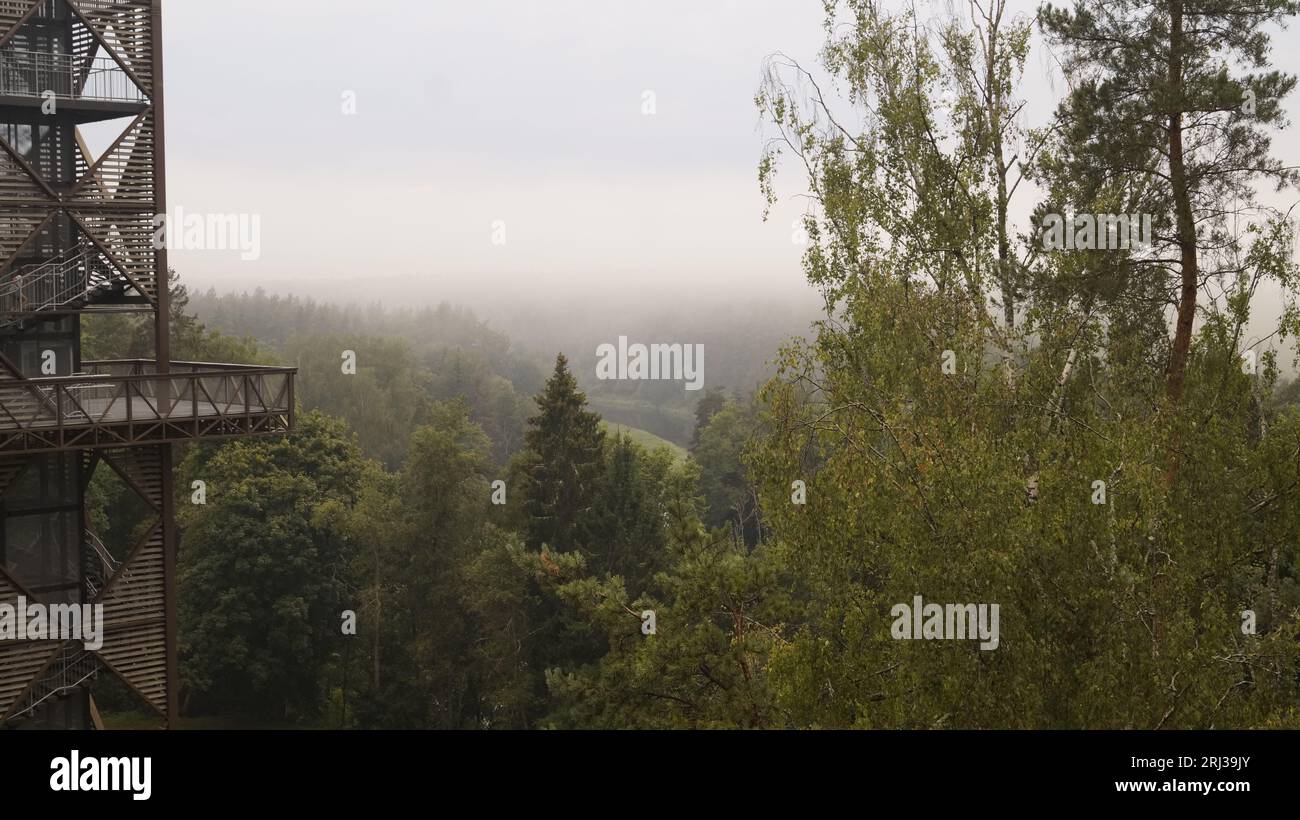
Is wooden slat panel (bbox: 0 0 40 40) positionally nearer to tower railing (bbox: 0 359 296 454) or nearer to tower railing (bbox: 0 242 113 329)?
tower railing (bbox: 0 242 113 329)

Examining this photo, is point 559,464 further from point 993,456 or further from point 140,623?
point 993,456

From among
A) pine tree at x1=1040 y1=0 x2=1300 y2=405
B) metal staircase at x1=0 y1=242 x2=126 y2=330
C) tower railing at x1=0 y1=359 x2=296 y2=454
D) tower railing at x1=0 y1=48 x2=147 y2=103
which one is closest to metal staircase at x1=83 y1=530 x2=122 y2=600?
tower railing at x1=0 y1=359 x2=296 y2=454

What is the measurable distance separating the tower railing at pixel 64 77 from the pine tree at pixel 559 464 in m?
20.1

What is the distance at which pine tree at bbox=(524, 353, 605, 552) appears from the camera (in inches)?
1491

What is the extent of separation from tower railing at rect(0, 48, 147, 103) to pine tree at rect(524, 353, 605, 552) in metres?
20.1

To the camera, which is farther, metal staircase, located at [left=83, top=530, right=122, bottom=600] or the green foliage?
the green foliage

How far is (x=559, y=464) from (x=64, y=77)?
2174cm

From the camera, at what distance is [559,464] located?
1505 inches

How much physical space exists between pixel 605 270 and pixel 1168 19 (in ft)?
523

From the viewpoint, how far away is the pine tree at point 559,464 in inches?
1491

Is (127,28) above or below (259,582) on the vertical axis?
above

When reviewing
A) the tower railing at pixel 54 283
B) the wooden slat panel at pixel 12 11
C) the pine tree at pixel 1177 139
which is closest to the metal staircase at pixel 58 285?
the tower railing at pixel 54 283

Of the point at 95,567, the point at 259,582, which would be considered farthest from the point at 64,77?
the point at 259,582
